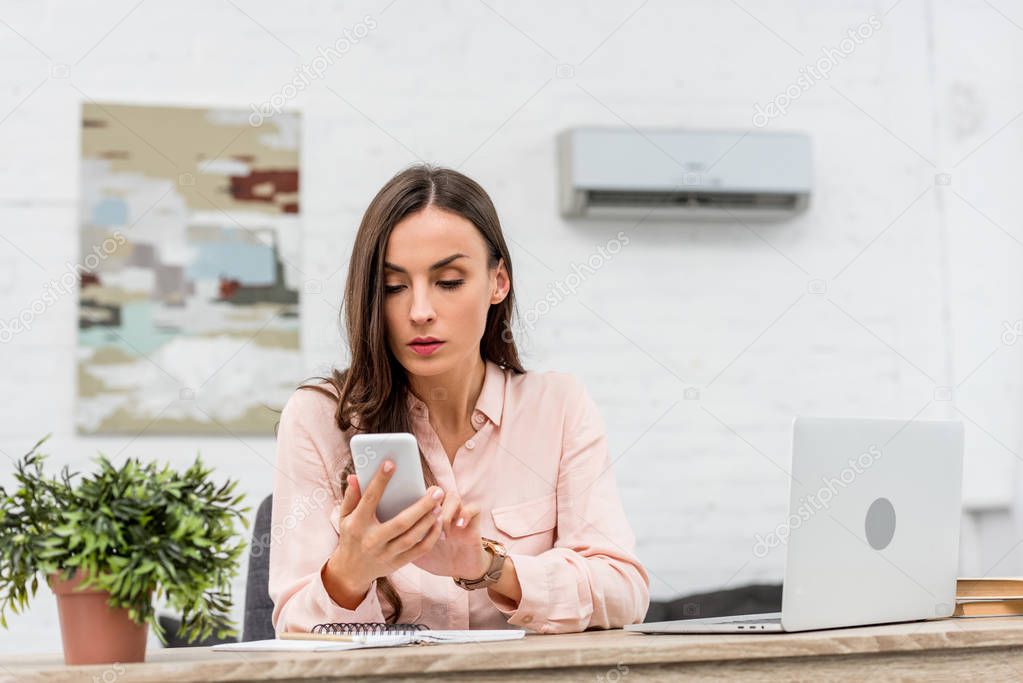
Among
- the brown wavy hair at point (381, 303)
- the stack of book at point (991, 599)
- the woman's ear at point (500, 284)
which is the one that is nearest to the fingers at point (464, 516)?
the brown wavy hair at point (381, 303)

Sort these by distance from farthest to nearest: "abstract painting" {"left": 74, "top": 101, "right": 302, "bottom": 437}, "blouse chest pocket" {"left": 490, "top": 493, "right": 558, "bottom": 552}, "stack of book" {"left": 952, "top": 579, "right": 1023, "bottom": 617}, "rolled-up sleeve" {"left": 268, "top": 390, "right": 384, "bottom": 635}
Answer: "abstract painting" {"left": 74, "top": 101, "right": 302, "bottom": 437} → "blouse chest pocket" {"left": 490, "top": 493, "right": 558, "bottom": 552} → "stack of book" {"left": 952, "top": 579, "right": 1023, "bottom": 617} → "rolled-up sleeve" {"left": 268, "top": 390, "right": 384, "bottom": 635}

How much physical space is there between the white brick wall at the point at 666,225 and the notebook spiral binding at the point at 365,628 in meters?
2.01

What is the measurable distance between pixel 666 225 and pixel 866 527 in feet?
7.92

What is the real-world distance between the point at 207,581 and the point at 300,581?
48 cm

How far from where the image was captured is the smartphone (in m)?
1.30

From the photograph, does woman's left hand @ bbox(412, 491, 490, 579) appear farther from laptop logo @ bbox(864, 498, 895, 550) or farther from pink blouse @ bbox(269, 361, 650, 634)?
A: laptop logo @ bbox(864, 498, 895, 550)

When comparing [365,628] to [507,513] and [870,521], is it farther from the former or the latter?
[870,521]

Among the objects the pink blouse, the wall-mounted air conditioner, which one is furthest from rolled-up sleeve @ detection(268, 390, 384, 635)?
the wall-mounted air conditioner

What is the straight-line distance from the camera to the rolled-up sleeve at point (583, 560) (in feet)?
5.53

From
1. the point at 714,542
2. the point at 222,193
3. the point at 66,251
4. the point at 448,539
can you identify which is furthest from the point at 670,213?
the point at 448,539

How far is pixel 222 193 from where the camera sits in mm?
3490

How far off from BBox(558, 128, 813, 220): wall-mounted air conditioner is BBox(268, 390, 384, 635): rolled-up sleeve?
1.95 m

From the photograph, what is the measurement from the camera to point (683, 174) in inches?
146

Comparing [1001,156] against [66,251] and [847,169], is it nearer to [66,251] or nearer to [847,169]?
[847,169]
